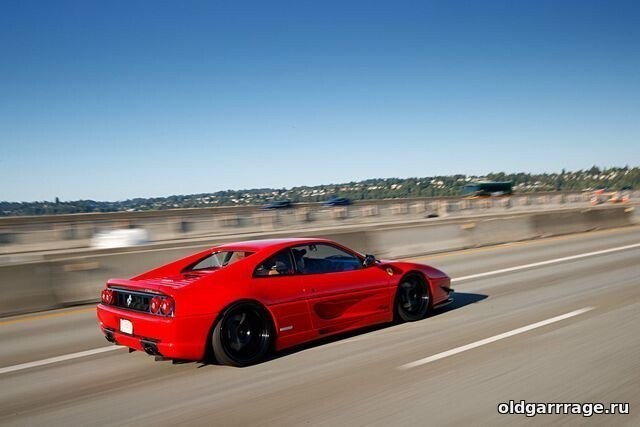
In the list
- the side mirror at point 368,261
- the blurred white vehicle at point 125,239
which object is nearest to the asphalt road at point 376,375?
the side mirror at point 368,261

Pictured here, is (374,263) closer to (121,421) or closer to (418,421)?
(418,421)

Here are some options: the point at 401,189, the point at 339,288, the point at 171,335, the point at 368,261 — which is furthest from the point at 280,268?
the point at 401,189

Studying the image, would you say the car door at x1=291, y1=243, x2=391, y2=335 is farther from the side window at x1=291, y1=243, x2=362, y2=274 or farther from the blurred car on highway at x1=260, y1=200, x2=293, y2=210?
the blurred car on highway at x1=260, y1=200, x2=293, y2=210

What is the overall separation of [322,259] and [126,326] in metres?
2.32

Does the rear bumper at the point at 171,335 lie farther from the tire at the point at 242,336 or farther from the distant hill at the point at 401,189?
the distant hill at the point at 401,189

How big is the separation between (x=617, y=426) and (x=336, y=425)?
197cm

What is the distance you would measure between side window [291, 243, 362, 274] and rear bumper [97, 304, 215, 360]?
1.43 meters

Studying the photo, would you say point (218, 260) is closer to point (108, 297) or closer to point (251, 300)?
point (251, 300)

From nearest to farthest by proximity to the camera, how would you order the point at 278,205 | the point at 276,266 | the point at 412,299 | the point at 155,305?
the point at 155,305
the point at 276,266
the point at 412,299
the point at 278,205

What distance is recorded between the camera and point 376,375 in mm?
5633

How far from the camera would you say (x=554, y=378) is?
5.34 m

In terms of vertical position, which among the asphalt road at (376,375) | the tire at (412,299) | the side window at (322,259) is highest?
the side window at (322,259)

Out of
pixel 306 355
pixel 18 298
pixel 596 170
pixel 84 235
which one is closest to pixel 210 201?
pixel 84 235

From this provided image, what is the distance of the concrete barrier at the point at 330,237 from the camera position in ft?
33.9
